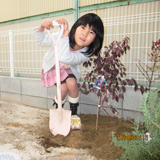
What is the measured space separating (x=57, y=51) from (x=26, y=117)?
4.15 ft

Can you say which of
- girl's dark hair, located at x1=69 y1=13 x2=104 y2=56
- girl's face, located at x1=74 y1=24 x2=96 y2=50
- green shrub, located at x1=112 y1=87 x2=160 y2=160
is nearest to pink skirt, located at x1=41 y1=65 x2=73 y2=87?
girl's dark hair, located at x1=69 y1=13 x2=104 y2=56

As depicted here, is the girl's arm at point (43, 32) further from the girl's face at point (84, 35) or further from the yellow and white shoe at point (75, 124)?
the yellow and white shoe at point (75, 124)

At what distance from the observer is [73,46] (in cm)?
172

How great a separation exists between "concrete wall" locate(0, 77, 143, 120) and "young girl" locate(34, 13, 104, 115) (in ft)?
1.42

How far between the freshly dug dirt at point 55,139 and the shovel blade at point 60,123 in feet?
0.20

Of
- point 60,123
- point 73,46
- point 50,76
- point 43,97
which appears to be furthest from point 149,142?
point 43,97

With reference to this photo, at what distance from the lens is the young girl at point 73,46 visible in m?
1.54

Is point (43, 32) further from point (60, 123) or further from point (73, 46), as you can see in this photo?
point (60, 123)

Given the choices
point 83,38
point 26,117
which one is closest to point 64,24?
point 83,38

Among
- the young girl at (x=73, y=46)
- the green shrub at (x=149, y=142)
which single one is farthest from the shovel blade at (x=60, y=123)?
the green shrub at (x=149, y=142)

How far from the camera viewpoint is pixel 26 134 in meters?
1.71

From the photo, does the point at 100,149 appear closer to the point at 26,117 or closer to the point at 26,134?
the point at 26,134

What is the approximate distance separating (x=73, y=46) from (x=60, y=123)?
0.87 meters

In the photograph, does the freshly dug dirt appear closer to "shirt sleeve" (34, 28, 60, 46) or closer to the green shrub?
the green shrub
